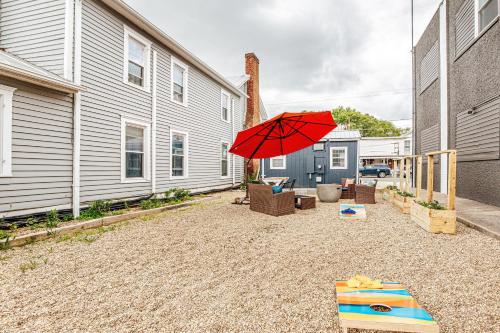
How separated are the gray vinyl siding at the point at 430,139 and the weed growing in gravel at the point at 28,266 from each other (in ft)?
46.7

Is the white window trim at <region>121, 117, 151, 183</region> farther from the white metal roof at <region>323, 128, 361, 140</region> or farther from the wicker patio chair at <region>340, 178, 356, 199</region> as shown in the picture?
the white metal roof at <region>323, 128, 361, 140</region>

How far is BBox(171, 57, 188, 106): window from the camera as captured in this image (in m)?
10.4

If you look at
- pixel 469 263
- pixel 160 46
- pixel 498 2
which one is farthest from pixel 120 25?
pixel 498 2

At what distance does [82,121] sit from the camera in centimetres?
671

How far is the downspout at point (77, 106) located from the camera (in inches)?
254

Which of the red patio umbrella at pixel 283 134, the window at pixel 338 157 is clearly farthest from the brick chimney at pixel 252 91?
the red patio umbrella at pixel 283 134

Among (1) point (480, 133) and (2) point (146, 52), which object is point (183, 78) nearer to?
(2) point (146, 52)

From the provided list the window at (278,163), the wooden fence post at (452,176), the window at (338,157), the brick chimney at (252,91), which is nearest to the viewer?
Result: the wooden fence post at (452,176)

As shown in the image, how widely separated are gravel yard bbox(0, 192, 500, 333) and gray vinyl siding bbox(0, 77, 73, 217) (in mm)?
1763

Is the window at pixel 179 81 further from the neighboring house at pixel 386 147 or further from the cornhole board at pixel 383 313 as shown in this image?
the neighboring house at pixel 386 147

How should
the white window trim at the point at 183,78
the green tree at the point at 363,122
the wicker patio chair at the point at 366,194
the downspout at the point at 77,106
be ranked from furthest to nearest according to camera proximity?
the green tree at the point at 363,122 < the white window trim at the point at 183,78 < the wicker patio chair at the point at 366,194 < the downspout at the point at 77,106

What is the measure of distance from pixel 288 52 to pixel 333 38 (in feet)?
13.3

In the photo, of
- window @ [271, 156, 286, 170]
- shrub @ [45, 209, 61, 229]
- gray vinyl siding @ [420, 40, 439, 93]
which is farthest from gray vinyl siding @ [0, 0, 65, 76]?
gray vinyl siding @ [420, 40, 439, 93]

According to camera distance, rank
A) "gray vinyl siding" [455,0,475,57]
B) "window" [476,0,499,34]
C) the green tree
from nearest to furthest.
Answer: "window" [476,0,499,34] → "gray vinyl siding" [455,0,475,57] → the green tree
